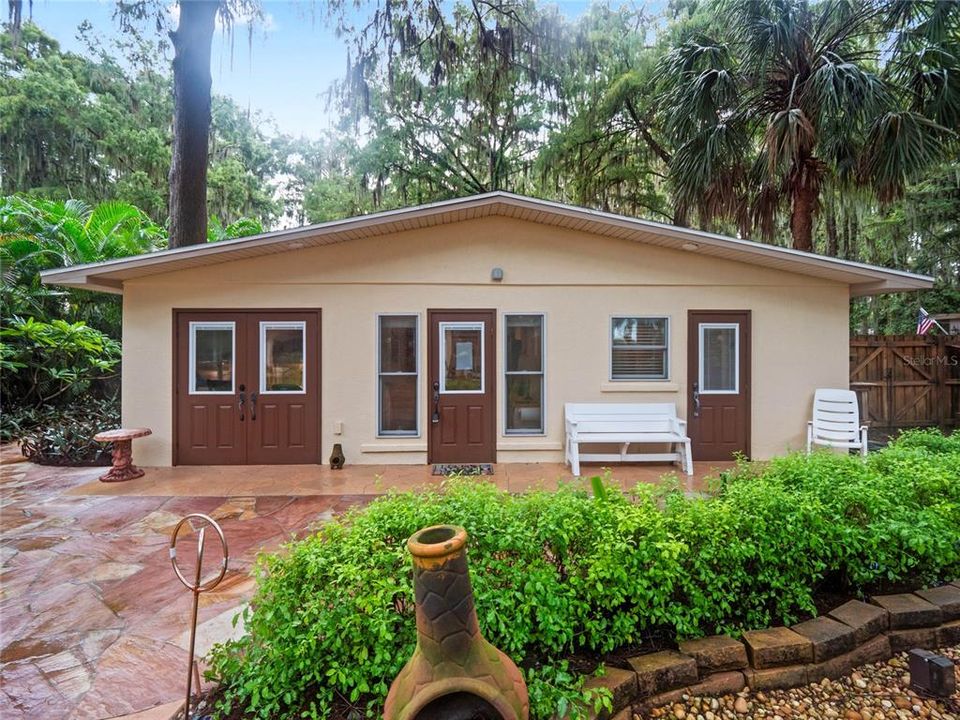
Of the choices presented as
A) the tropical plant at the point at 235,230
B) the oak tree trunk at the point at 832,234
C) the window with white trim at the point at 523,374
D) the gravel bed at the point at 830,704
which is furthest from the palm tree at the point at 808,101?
the tropical plant at the point at 235,230

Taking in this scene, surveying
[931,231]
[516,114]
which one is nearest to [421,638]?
[516,114]

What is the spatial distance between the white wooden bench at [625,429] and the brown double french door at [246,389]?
3.55 metres

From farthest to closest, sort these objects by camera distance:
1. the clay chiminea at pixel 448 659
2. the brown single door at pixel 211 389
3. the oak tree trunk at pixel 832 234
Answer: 1. the oak tree trunk at pixel 832 234
2. the brown single door at pixel 211 389
3. the clay chiminea at pixel 448 659

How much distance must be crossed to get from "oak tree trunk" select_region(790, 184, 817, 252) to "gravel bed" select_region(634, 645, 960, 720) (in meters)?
7.49

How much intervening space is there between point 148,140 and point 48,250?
799cm

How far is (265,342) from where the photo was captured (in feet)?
21.3

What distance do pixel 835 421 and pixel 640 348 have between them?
2714 mm

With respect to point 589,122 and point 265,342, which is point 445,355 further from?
point 589,122

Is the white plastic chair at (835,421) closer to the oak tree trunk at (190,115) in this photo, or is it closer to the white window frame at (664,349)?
the white window frame at (664,349)

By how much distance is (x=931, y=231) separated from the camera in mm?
12820

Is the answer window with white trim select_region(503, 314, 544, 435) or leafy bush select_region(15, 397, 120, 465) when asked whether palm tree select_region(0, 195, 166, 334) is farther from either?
window with white trim select_region(503, 314, 544, 435)

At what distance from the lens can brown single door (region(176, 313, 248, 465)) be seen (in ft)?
21.1

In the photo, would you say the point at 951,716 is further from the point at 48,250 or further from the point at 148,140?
the point at 148,140

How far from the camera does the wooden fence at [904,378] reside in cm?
879
